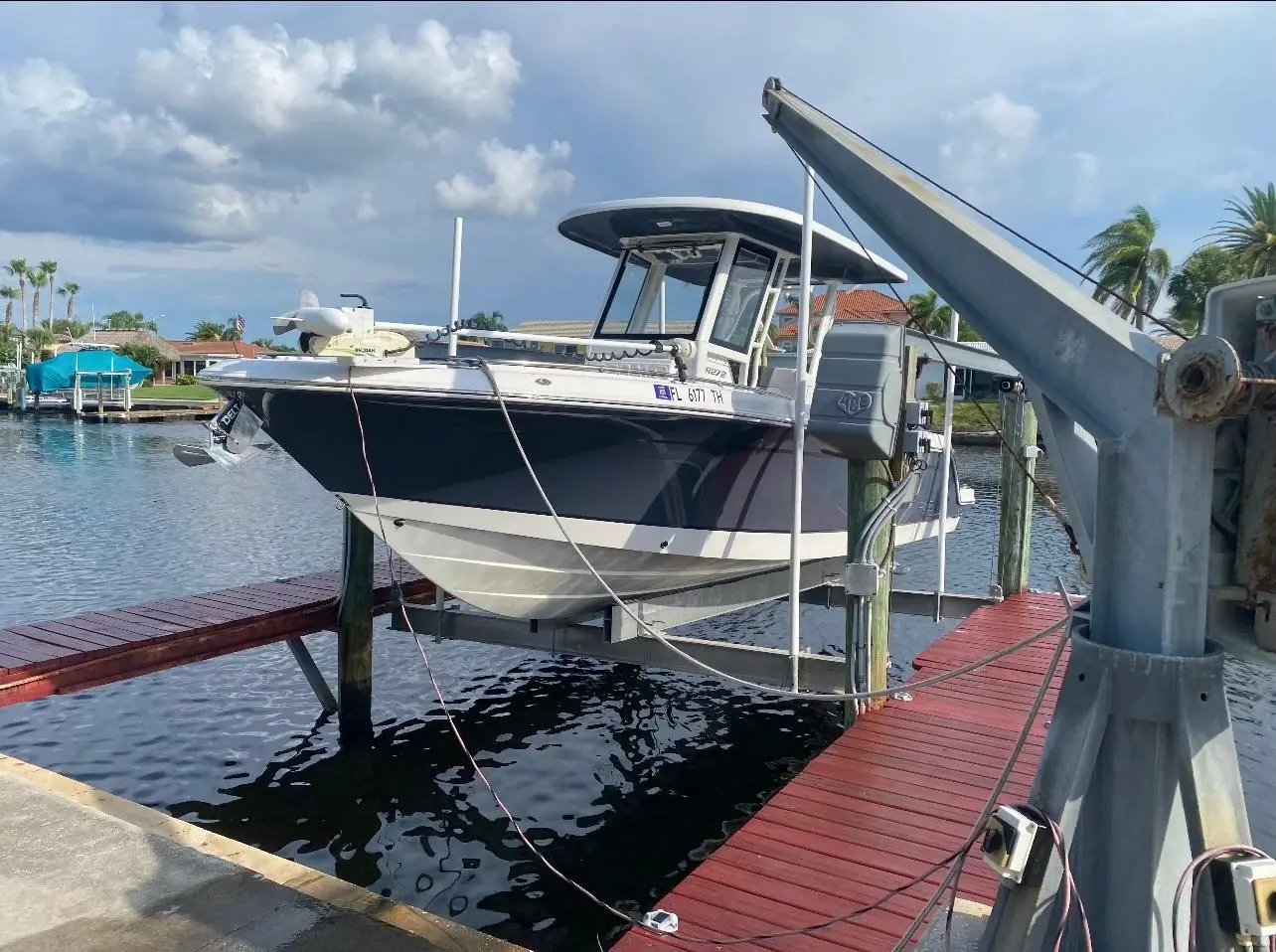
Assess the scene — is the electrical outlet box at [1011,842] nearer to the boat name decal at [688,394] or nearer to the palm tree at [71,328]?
the boat name decal at [688,394]

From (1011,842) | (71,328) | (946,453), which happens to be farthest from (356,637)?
(71,328)

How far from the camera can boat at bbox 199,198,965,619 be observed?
596 cm

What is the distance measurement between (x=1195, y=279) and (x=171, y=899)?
38.5 metres

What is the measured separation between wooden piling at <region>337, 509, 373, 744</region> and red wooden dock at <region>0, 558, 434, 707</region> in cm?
18

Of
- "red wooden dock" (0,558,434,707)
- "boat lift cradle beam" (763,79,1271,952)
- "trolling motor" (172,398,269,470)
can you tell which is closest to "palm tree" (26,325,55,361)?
"red wooden dock" (0,558,434,707)

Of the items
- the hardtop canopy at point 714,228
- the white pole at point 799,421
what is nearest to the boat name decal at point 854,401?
the white pole at point 799,421

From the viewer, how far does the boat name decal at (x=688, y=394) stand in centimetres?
641

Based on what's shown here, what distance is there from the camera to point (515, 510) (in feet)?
21.0

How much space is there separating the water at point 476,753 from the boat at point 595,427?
4.82ft

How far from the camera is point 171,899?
12.2 feet

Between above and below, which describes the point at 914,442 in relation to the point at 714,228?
below

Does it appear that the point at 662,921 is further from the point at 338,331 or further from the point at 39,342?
the point at 39,342

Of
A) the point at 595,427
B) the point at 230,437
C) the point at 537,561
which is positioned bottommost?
the point at 537,561

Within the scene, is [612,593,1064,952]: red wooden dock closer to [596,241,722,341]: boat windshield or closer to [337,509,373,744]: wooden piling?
[596,241,722,341]: boat windshield
